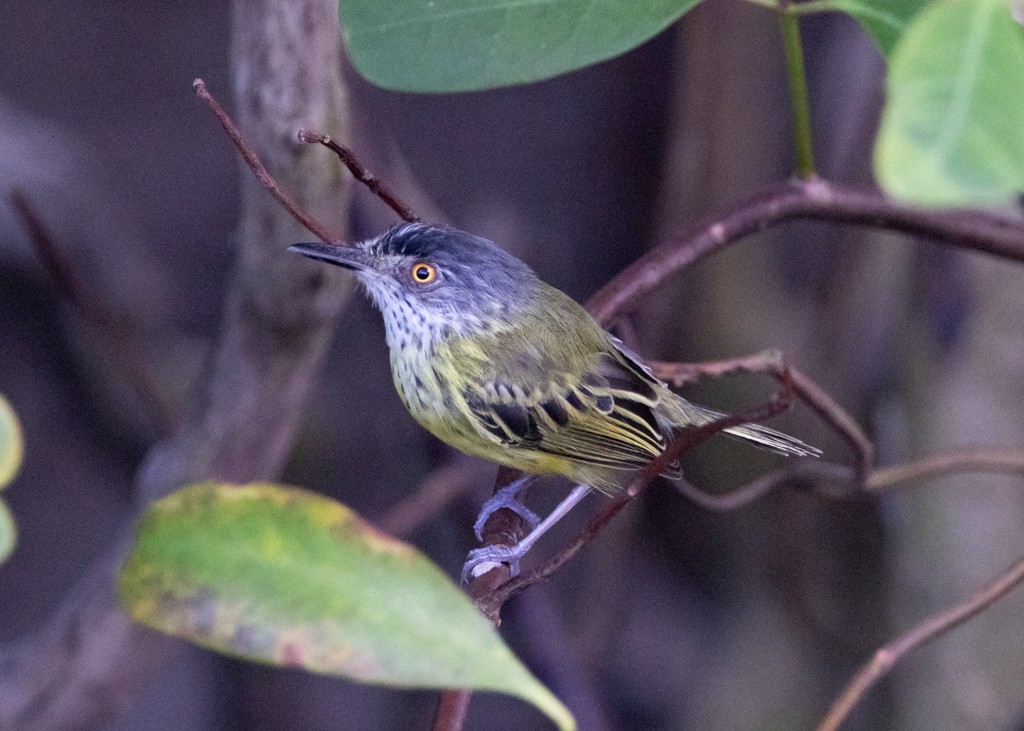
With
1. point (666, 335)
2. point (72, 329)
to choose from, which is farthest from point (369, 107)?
point (72, 329)

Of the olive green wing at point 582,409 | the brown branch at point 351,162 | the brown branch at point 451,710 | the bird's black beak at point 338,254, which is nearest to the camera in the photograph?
the brown branch at point 451,710

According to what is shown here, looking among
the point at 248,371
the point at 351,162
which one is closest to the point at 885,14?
the point at 351,162

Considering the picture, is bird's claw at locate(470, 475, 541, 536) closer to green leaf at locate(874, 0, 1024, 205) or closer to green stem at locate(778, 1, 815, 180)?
green stem at locate(778, 1, 815, 180)

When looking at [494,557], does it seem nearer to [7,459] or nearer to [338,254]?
[338,254]

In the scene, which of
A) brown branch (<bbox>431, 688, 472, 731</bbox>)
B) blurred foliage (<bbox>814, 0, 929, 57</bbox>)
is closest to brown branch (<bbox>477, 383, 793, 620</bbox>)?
brown branch (<bbox>431, 688, 472, 731</bbox>)

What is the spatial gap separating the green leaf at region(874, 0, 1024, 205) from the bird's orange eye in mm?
1205

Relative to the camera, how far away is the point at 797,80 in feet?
4.47

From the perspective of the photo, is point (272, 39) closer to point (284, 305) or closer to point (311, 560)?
point (284, 305)

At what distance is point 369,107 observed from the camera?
2.63m

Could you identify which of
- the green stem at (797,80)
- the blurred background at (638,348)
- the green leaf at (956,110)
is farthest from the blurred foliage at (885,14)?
the blurred background at (638,348)

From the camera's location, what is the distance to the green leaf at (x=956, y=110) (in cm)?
66

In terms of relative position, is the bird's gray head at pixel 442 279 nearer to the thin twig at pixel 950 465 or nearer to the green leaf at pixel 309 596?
the thin twig at pixel 950 465

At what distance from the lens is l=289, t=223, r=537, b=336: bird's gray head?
1812 mm

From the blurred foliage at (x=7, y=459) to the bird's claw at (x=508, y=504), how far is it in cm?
93
